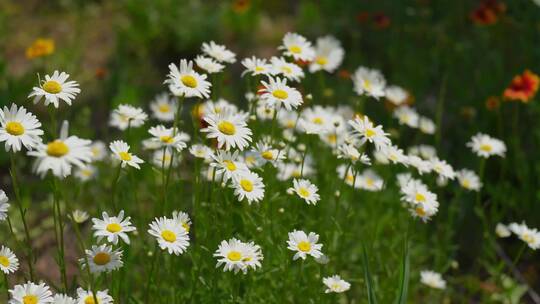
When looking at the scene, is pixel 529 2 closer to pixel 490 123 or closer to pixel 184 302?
pixel 490 123

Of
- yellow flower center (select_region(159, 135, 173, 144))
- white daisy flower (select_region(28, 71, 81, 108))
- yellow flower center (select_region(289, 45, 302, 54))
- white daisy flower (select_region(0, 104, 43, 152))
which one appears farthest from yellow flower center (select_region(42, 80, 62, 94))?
yellow flower center (select_region(289, 45, 302, 54))

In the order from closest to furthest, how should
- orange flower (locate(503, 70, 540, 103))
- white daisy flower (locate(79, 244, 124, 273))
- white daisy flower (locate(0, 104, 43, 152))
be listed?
1. white daisy flower (locate(0, 104, 43, 152))
2. white daisy flower (locate(79, 244, 124, 273))
3. orange flower (locate(503, 70, 540, 103))

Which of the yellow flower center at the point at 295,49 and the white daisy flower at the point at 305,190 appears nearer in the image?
the white daisy flower at the point at 305,190

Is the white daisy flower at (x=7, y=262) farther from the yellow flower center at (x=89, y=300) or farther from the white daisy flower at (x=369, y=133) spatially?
the white daisy flower at (x=369, y=133)

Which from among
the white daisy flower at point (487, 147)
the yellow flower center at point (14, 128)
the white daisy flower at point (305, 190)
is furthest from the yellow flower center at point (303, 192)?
the white daisy flower at point (487, 147)

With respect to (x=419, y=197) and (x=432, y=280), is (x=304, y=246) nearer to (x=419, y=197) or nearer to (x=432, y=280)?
(x=419, y=197)

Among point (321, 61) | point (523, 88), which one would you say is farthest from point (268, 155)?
point (523, 88)

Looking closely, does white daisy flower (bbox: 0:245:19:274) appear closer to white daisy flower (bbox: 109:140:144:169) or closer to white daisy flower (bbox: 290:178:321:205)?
white daisy flower (bbox: 109:140:144:169)
